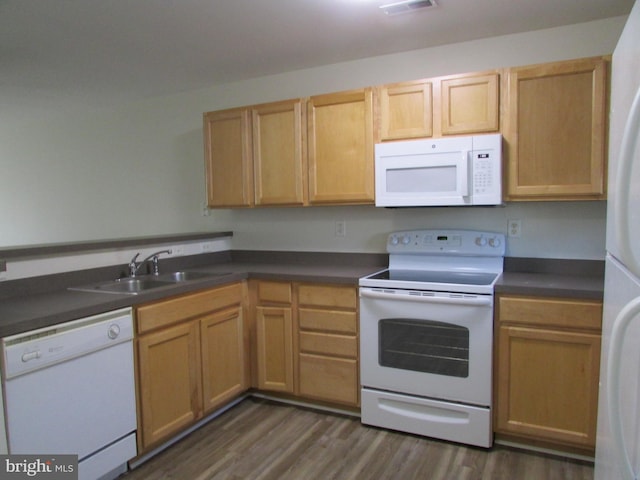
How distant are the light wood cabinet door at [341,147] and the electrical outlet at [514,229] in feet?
2.87

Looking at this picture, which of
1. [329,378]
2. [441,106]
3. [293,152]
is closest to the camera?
[441,106]

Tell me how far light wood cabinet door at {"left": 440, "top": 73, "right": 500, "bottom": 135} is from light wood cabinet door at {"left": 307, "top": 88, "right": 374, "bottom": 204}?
0.45m

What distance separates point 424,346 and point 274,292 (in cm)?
100

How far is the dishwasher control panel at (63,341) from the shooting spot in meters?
1.62

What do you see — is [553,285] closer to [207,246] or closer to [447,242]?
[447,242]

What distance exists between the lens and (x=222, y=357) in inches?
105

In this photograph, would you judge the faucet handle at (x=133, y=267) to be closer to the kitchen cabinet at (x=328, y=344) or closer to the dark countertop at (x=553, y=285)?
the kitchen cabinet at (x=328, y=344)

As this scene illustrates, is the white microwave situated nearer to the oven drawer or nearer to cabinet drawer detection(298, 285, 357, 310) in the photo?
cabinet drawer detection(298, 285, 357, 310)

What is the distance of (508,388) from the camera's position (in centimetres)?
226

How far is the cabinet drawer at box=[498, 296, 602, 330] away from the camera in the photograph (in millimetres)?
2068

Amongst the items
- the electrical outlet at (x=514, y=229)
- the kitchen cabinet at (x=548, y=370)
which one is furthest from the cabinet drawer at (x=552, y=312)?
the electrical outlet at (x=514, y=229)

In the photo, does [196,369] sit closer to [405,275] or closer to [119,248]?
[119,248]

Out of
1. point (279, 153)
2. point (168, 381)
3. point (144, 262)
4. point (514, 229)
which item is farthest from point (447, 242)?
point (144, 262)

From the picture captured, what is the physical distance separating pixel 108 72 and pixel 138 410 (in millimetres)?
2475
